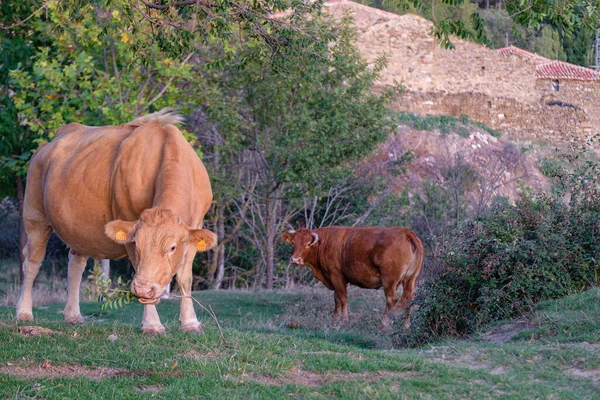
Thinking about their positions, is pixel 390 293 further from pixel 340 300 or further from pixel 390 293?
pixel 340 300

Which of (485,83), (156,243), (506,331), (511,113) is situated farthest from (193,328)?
(485,83)

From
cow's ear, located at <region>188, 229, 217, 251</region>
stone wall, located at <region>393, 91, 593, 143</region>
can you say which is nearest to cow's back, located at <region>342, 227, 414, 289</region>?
cow's ear, located at <region>188, 229, 217, 251</region>

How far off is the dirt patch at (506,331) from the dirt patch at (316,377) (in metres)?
2.58

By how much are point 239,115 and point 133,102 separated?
2550 millimetres

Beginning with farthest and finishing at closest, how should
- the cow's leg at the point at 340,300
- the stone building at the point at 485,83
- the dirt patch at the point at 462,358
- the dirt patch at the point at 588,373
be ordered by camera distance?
the stone building at the point at 485,83, the cow's leg at the point at 340,300, the dirt patch at the point at 462,358, the dirt patch at the point at 588,373

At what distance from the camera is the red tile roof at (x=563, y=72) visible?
150 ft

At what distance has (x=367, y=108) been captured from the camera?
64.2 ft

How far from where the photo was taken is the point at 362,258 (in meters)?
13.8

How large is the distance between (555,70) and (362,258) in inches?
1462

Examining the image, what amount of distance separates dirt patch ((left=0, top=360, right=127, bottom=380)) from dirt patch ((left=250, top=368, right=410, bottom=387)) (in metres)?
1.36

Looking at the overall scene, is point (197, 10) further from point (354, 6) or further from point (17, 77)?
point (354, 6)

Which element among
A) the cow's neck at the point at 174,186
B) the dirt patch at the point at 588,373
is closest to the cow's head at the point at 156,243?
the cow's neck at the point at 174,186

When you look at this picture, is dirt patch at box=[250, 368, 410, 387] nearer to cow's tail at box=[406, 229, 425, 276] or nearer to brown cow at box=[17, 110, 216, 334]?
brown cow at box=[17, 110, 216, 334]

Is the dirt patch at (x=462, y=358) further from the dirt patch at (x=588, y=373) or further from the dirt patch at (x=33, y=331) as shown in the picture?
the dirt patch at (x=33, y=331)
